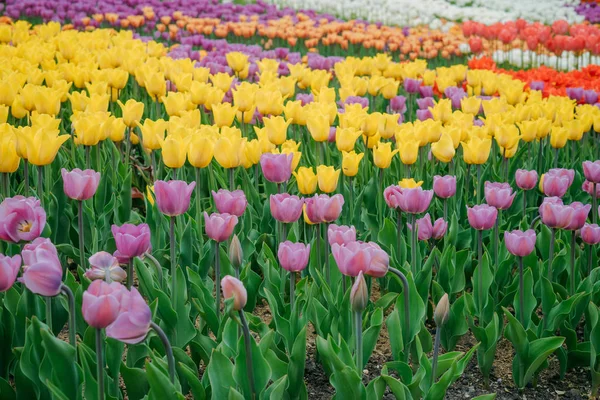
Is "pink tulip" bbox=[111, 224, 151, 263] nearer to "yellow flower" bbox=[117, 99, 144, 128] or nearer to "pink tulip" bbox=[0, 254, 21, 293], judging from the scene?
"pink tulip" bbox=[0, 254, 21, 293]

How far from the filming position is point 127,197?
10.8 ft

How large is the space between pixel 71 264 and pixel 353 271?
6.47 feet

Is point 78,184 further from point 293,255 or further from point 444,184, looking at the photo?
point 444,184

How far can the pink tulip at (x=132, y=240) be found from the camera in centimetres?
203

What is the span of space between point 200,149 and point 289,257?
740 mm

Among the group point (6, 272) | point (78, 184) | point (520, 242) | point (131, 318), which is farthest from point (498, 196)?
point (6, 272)

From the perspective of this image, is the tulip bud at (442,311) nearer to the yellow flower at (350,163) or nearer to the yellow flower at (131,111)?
the yellow flower at (350,163)

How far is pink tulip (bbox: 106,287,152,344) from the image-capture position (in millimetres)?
1510

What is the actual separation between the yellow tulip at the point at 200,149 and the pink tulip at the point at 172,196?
0.51 metres

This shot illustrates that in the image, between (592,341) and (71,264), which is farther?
(71,264)

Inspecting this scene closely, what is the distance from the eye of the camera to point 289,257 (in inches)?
84.7

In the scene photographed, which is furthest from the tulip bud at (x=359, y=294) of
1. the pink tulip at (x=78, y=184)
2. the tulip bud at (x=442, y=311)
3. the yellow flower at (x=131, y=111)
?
the yellow flower at (x=131, y=111)

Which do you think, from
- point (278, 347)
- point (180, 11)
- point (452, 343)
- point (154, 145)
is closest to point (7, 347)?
point (278, 347)

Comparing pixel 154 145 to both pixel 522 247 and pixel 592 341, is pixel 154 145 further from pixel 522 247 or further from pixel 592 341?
pixel 592 341
